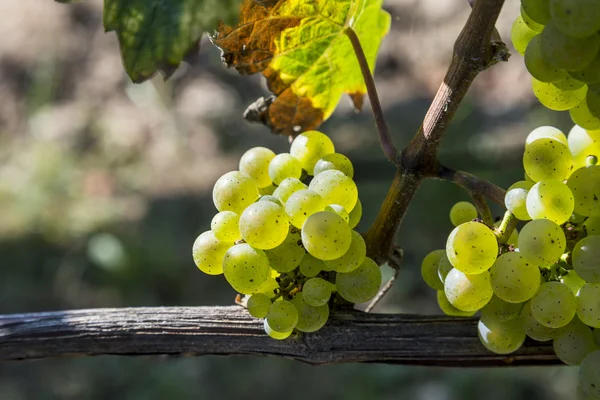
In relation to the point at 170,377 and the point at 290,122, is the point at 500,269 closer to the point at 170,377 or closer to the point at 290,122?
the point at 290,122

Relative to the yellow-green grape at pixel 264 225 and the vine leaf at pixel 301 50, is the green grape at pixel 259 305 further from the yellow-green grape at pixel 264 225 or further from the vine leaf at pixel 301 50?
the vine leaf at pixel 301 50

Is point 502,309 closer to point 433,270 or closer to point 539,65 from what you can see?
point 433,270

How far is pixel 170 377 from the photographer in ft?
6.93

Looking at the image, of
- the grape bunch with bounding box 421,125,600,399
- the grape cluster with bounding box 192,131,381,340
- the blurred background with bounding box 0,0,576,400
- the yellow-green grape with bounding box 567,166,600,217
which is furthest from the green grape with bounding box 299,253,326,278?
the blurred background with bounding box 0,0,576,400

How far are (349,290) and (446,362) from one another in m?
0.13

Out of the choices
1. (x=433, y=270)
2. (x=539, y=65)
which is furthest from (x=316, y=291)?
(x=539, y=65)

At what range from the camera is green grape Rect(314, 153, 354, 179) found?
0.55 m

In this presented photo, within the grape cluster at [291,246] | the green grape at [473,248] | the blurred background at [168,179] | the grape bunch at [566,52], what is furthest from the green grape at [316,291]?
the blurred background at [168,179]

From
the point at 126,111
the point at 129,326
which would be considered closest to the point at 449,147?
the point at 126,111

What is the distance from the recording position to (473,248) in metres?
0.46

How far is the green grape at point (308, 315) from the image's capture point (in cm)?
53

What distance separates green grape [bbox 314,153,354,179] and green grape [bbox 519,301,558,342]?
18 cm

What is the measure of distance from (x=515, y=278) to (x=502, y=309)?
6 cm

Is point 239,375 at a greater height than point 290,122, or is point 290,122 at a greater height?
point 290,122
